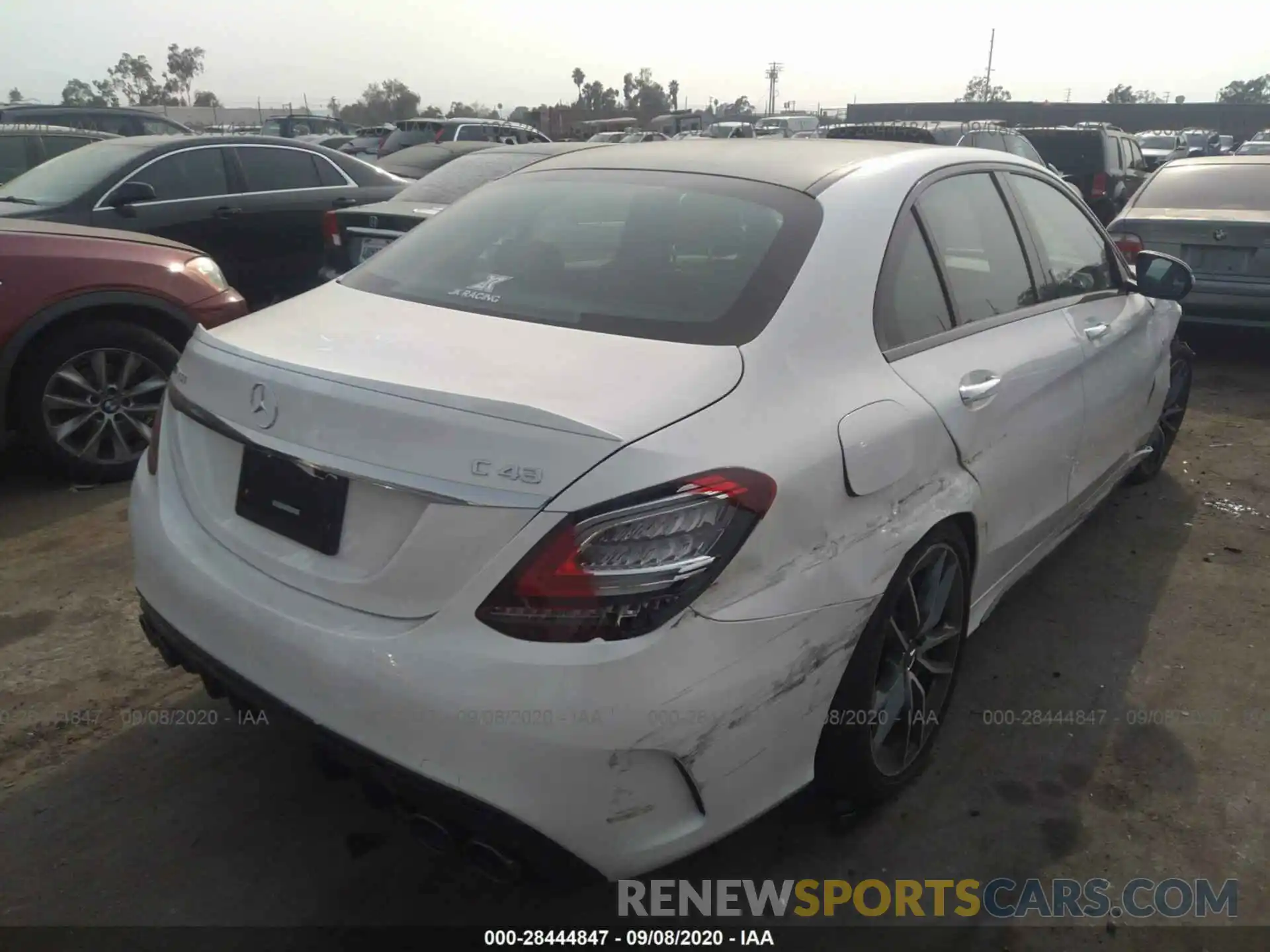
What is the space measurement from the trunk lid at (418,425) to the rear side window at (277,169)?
5940 millimetres

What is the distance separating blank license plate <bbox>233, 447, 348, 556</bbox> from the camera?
6.45 feet

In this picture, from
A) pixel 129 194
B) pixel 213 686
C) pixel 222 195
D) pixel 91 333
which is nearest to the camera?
pixel 213 686

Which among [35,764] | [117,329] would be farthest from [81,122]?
[35,764]

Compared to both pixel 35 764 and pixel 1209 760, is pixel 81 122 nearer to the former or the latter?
pixel 35 764

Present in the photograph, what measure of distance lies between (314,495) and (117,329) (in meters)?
3.37

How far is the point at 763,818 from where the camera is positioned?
257 centimetres

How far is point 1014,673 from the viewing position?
3.38 m

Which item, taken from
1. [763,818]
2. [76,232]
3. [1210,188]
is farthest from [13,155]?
[1210,188]

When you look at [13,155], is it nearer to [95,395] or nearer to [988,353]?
[95,395]

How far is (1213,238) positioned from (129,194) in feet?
24.4

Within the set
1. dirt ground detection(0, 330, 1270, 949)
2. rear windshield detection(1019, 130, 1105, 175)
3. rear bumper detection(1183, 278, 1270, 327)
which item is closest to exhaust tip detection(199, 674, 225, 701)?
dirt ground detection(0, 330, 1270, 949)

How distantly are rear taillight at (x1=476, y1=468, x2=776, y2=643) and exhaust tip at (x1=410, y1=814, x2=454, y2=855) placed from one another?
429 millimetres

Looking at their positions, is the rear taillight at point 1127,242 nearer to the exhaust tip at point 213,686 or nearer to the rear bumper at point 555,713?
the rear bumper at point 555,713

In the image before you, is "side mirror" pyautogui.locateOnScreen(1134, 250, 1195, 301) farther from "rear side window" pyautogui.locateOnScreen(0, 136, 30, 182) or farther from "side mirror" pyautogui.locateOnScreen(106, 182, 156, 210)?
"rear side window" pyautogui.locateOnScreen(0, 136, 30, 182)
